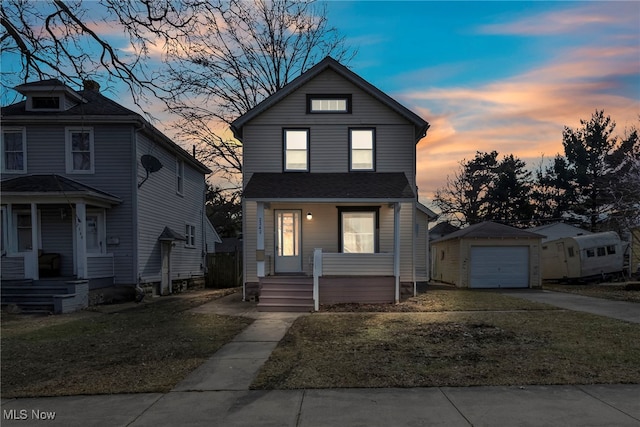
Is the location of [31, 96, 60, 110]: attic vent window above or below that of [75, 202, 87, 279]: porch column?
above

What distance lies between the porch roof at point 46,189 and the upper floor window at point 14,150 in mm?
514

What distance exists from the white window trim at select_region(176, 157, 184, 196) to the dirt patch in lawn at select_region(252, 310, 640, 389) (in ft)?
40.6

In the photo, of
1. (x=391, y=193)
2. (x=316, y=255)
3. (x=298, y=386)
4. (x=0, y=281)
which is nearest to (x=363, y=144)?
(x=391, y=193)

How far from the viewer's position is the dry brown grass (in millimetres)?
5668

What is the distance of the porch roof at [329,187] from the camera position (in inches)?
528

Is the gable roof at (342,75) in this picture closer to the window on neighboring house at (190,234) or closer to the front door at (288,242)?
the front door at (288,242)

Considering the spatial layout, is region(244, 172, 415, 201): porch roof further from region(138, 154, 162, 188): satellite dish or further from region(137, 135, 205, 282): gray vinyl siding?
region(137, 135, 205, 282): gray vinyl siding

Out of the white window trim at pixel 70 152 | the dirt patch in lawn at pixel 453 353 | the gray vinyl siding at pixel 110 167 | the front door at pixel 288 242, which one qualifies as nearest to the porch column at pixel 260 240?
the front door at pixel 288 242

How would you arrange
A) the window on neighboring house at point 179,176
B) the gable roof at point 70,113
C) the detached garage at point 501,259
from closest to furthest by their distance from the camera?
1. the gable roof at point 70,113
2. the window on neighboring house at point 179,176
3. the detached garage at point 501,259

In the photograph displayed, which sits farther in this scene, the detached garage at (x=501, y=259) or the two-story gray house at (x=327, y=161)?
the detached garage at (x=501, y=259)

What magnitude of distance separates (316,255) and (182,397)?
27.3ft

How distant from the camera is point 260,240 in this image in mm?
13633

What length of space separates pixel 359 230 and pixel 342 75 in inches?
214

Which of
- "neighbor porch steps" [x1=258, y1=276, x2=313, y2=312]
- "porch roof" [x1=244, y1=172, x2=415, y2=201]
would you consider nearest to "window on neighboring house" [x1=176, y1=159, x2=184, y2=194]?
"porch roof" [x1=244, y1=172, x2=415, y2=201]
